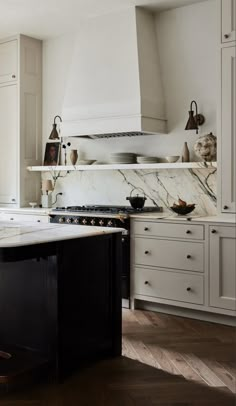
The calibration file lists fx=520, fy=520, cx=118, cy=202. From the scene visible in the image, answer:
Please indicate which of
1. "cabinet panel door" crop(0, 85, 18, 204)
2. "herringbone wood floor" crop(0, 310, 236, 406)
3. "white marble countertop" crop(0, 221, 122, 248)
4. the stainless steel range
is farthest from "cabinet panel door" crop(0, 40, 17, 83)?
"herringbone wood floor" crop(0, 310, 236, 406)

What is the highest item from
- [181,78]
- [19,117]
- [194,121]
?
[181,78]

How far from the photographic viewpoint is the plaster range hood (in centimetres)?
519

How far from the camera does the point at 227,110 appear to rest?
453 cm

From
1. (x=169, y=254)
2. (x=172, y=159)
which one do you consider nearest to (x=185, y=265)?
(x=169, y=254)

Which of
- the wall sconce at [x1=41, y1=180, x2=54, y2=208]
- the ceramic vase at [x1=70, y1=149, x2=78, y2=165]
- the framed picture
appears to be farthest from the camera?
the framed picture

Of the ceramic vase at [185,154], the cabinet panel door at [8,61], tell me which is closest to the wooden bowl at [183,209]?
the ceramic vase at [185,154]

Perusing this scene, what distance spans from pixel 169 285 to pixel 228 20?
239 cm

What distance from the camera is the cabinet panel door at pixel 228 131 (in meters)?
4.50

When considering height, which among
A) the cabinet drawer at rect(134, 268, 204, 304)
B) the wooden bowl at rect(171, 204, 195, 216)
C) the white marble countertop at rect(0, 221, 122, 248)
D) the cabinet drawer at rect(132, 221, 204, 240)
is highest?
the wooden bowl at rect(171, 204, 195, 216)

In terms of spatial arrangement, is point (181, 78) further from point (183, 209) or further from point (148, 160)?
point (183, 209)

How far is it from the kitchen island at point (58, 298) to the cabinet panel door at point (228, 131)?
1396 millimetres

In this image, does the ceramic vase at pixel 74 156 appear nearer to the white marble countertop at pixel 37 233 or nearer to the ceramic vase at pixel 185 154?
the ceramic vase at pixel 185 154

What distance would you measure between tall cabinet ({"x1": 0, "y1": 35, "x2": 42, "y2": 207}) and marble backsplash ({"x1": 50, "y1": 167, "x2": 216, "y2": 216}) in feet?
1.46

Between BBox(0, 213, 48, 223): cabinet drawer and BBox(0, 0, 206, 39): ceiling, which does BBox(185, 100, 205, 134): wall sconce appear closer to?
BBox(0, 0, 206, 39): ceiling
